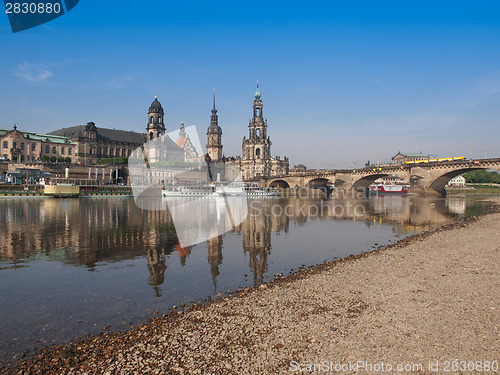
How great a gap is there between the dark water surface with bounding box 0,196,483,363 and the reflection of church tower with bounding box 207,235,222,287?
0.16 ft

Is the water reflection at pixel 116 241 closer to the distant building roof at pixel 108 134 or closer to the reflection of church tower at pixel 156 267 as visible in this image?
the reflection of church tower at pixel 156 267

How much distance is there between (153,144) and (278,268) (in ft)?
385

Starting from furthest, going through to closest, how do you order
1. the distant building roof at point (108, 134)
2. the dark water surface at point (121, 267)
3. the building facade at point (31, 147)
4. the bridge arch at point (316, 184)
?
the distant building roof at point (108, 134) < the bridge arch at point (316, 184) < the building facade at point (31, 147) < the dark water surface at point (121, 267)

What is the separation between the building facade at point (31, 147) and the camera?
9425cm

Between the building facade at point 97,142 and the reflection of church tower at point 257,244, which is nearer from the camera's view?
the reflection of church tower at point 257,244

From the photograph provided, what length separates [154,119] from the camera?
12388 cm

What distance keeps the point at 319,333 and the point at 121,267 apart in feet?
32.7

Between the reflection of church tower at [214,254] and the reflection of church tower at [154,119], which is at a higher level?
the reflection of church tower at [154,119]

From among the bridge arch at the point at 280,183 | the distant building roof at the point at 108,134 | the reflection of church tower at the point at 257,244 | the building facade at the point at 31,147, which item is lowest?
the reflection of church tower at the point at 257,244

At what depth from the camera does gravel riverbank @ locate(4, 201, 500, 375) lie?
632 cm

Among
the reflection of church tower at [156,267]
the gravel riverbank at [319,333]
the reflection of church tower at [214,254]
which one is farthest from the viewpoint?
the reflection of church tower at [214,254]

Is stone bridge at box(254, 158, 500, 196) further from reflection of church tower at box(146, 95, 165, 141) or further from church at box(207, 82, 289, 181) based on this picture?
reflection of church tower at box(146, 95, 165, 141)

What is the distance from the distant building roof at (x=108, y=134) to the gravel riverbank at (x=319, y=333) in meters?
120

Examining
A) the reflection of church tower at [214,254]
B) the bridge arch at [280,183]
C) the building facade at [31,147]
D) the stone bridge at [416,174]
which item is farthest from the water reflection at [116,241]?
the bridge arch at [280,183]
